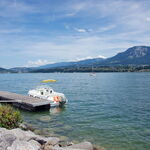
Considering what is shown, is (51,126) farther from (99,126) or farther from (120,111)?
(120,111)

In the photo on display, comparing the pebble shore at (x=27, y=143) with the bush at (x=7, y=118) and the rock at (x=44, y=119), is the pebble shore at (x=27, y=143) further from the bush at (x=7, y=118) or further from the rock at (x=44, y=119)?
the rock at (x=44, y=119)

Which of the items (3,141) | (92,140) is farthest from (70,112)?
(3,141)

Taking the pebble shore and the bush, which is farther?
the bush

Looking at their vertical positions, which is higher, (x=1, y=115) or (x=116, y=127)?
(x=1, y=115)

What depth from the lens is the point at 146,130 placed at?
2091 centimetres

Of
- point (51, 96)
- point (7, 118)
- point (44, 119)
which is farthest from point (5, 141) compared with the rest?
point (51, 96)

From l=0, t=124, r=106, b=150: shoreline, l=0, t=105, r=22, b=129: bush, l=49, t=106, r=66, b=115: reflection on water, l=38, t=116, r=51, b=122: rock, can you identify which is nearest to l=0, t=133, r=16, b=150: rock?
l=0, t=124, r=106, b=150: shoreline

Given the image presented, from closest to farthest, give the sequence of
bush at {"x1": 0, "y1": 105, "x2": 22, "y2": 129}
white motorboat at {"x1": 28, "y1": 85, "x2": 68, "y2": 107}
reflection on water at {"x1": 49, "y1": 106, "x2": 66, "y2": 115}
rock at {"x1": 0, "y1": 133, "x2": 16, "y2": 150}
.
Answer: rock at {"x1": 0, "y1": 133, "x2": 16, "y2": 150}, bush at {"x1": 0, "y1": 105, "x2": 22, "y2": 129}, reflection on water at {"x1": 49, "y1": 106, "x2": 66, "y2": 115}, white motorboat at {"x1": 28, "y1": 85, "x2": 68, "y2": 107}

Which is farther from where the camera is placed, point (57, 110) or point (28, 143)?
point (57, 110)

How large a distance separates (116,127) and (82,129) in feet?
12.6

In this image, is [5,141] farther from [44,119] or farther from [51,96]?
[51,96]

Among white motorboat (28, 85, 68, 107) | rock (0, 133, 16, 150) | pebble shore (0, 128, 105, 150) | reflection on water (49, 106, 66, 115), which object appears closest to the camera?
pebble shore (0, 128, 105, 150)

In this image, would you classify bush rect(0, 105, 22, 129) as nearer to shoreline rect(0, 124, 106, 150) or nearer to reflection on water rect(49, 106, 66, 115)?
shoreline rect(0, 124, 106, 150)

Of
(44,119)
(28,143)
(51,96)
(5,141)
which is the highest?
(28,143)
